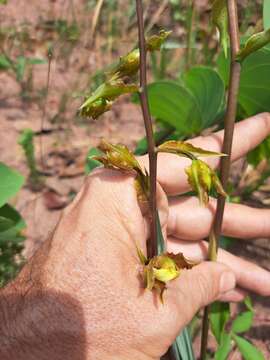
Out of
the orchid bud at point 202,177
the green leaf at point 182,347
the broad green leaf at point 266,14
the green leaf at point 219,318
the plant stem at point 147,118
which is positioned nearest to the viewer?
the plant stem at point 147,118

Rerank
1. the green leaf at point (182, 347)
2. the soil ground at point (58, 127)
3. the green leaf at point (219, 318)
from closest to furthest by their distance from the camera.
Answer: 1. the green leaf at point (182, 347)
2. the green leaf at point (219, 318)
3. the soil ground at point (58, 127)

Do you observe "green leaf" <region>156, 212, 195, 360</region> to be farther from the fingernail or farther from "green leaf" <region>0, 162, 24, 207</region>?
"green leaf" <region>0, 162, 24, 207</region>

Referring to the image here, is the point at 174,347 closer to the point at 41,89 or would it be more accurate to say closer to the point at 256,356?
the point at 256,356

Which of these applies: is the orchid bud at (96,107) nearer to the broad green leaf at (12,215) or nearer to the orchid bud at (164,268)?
the orchid bud at (164,268)

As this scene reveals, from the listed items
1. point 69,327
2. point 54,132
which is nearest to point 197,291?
point 69,327

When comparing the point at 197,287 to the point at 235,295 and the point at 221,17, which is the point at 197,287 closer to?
the point at 235,295

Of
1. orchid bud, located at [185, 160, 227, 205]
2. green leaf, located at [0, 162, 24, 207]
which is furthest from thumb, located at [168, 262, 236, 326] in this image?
green leaf, located at [0, 162, 24, 207]

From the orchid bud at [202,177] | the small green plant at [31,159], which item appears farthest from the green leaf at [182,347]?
the small green plant at [31,159]
